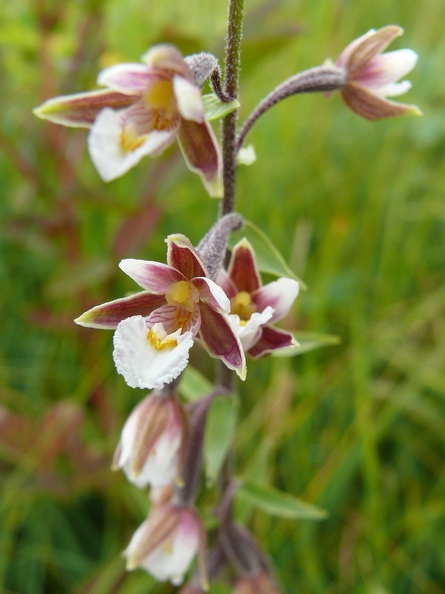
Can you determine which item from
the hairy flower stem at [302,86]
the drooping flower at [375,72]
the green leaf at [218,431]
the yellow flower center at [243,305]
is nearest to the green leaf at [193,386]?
the green leaf at [218,431]

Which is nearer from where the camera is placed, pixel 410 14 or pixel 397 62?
pixel 397 62

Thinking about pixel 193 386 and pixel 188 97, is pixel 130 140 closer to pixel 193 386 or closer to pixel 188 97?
pixel 188 97

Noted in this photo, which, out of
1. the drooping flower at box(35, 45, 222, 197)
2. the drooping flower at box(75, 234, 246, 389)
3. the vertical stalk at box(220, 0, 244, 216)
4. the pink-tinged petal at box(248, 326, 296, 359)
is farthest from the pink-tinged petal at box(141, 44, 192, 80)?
the pink-tinged petal at box(248, 326, 296, 359)

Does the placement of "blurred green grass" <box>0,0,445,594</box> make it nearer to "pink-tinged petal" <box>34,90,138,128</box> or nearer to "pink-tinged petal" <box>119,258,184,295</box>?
"pink-tinged petal" <box>119,258,184,295</box>

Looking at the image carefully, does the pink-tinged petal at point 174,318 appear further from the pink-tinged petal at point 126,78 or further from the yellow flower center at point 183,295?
the pink-tinged petal at point 126,78

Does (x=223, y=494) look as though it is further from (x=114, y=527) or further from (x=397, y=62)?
(x=397, y=62)

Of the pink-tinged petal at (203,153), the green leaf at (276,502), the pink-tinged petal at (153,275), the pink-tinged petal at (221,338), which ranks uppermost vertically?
the pink-tinged petal at (203,153)

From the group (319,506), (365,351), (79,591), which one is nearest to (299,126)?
(365,351)
